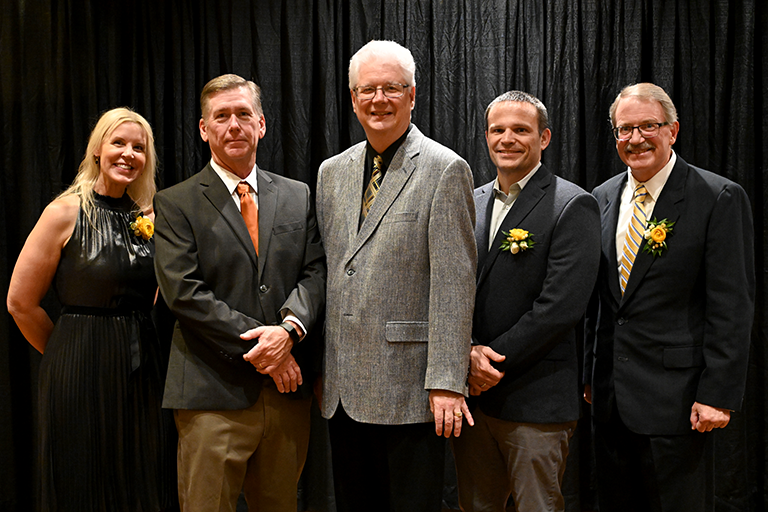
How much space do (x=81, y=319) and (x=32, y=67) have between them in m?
1.91

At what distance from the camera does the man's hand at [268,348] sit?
2072 millimetres

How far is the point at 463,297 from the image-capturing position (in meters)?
1.96

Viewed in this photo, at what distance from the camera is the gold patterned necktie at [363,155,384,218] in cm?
211

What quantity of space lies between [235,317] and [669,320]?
1.58 m

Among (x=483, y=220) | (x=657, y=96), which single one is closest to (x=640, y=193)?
(x=657, y=96)

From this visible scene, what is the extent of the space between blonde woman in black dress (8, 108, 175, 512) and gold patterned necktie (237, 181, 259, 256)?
1.94 ft

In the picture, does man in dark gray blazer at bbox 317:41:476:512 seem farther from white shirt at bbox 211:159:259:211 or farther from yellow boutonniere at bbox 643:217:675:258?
yellow boutonniere at bbox 643:217:675:258

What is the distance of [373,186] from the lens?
83.8 inches

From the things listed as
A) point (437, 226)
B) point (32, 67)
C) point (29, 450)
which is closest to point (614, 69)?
point (437, 226)

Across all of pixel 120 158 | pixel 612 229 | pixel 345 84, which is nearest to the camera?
pixel 612 229

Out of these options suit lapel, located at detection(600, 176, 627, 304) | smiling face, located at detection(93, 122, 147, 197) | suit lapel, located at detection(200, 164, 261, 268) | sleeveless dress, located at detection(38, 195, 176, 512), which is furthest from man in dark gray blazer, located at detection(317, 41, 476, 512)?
smiling face, located at detection(93, 122, 147, 197)

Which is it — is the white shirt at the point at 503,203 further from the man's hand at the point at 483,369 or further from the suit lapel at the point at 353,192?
the suit lapel at the point at 353,192

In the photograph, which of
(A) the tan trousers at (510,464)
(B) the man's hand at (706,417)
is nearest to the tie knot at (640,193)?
(B) the man's hand at (706,417)

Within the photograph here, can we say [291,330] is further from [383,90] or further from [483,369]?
[383,90]
